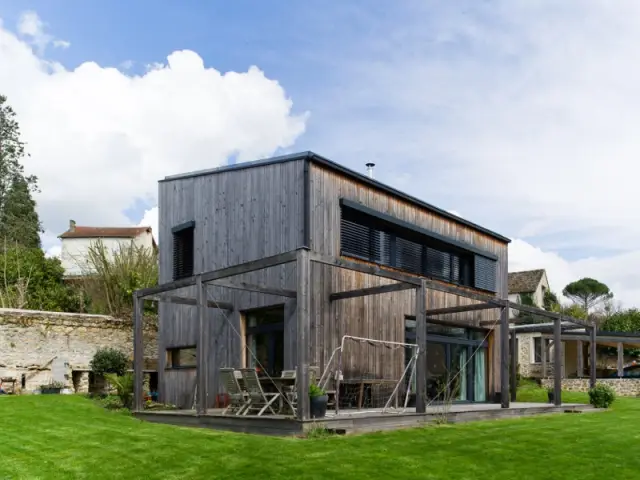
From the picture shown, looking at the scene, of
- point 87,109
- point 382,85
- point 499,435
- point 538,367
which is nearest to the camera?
point 499,435

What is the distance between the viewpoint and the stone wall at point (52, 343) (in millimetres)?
18672

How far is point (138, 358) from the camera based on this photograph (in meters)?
14.6

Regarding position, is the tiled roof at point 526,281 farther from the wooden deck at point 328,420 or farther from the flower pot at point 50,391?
the flower pot at point 50,391

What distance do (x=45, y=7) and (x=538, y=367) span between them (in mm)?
26471

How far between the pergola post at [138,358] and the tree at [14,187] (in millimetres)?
27324

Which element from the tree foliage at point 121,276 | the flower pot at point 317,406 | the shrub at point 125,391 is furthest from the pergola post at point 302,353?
the tree foliage at point 121,276

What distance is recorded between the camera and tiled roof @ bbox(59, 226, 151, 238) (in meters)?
48.4

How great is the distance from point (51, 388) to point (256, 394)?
9.09m

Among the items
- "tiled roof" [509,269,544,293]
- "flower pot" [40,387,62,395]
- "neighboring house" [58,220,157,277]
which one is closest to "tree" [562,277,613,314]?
"tiled roof" [509,269,544,293]

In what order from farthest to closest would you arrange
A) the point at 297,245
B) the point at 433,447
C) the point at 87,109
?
the point at 87,109 < the point at 297,245 < the point at 433,447

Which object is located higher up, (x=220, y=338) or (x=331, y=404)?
(x=220, y=338)

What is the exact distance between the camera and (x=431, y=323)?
1783 cm

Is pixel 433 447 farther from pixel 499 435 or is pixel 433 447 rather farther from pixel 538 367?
pixel 538 367

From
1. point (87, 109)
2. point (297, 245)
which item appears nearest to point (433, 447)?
point (297, 245)
